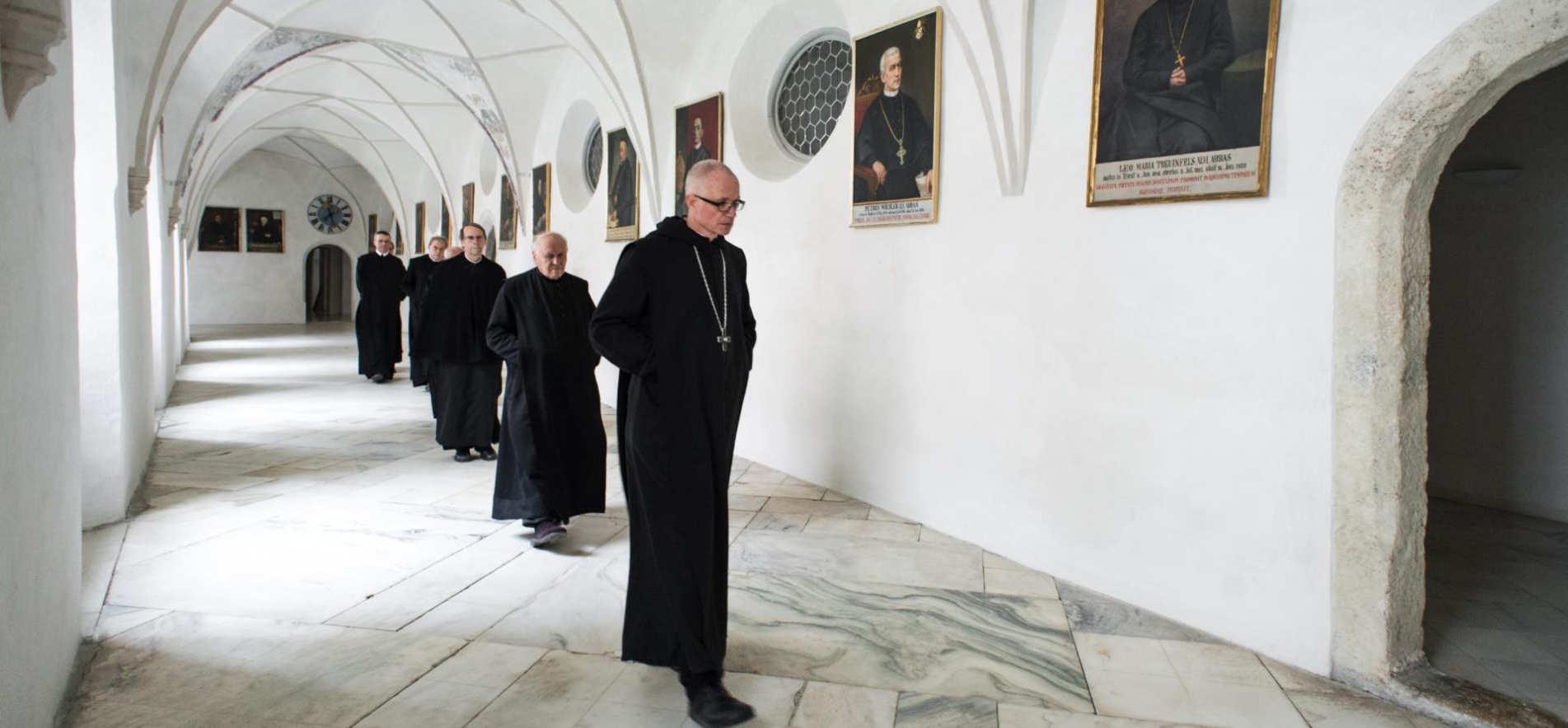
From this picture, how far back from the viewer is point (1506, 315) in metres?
6.06

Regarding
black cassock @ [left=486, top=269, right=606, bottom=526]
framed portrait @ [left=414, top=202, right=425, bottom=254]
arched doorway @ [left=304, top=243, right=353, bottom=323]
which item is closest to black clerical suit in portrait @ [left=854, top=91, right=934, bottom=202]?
black cassock @ [left=486, top=269, right=606, bottom=526]

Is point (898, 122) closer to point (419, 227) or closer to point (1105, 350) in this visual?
point (1105, 350)

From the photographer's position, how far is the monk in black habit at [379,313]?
12047 millimetres

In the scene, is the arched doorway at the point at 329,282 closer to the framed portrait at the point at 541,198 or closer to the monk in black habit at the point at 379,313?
the monk in black habit at the point at 379,313

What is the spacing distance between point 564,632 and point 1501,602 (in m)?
4.12

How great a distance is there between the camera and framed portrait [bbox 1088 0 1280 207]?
3.60 metres

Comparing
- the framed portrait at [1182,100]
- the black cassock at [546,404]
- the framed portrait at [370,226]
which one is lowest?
the black cassock at [546,404]

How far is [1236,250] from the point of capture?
12.2 feet

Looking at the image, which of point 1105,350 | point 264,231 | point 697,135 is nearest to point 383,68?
point 697,135

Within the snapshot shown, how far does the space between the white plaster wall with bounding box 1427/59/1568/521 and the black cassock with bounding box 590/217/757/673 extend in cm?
566

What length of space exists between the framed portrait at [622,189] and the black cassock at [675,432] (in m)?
6.51

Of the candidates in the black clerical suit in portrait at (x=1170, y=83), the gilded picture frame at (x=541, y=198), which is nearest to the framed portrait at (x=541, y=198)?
the gilded picture frame at (x=541, y=198)

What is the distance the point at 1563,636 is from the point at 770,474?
179 inches

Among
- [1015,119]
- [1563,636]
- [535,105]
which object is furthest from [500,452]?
[535,105]
